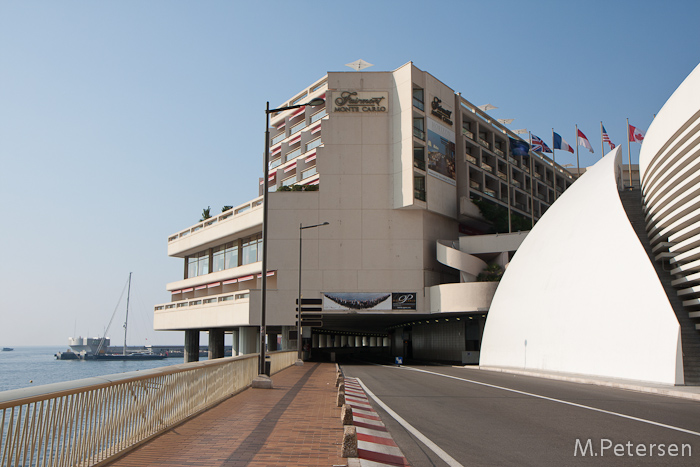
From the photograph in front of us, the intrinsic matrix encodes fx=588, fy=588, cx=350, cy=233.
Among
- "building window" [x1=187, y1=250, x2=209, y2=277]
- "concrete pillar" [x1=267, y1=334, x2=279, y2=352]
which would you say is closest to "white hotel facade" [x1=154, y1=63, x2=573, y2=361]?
"concrete pillar" [x1=267, y1=334, x2=279, y2=352]

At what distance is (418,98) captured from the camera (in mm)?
52969

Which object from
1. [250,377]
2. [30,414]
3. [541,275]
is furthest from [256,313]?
[30,414]

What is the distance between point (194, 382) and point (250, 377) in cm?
772

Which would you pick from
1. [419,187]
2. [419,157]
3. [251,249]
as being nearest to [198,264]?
[251,249]

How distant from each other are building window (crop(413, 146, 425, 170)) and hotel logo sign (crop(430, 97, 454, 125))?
13.4 feet

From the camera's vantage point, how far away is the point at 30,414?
17.4 ft

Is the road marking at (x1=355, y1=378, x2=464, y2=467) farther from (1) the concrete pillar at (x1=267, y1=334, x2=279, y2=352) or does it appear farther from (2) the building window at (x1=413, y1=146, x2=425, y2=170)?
(1) the concrete pillar at (x1=267, y1=334, x2=279, y2=352)

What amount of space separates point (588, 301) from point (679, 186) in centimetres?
612

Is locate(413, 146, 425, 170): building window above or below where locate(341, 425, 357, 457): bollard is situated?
above

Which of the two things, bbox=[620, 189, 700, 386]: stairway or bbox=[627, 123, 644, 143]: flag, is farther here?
bbox=[627, 123, 644, 143]: flag

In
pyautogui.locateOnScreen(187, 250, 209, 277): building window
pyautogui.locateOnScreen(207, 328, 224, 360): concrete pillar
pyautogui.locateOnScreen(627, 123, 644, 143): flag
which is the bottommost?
pyautogui.locateOnScreen(207, 328, 224, 360): concrete pillar

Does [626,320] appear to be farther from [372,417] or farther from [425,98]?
[425,98]

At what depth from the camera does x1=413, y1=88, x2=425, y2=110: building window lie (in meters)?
52.6

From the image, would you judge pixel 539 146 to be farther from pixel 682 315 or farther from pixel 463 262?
pixel 682 315
